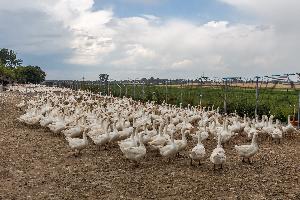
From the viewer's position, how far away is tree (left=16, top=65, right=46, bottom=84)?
9791 centimetres

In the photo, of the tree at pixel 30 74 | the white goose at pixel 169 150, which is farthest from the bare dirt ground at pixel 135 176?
the tree at pixel 30 74

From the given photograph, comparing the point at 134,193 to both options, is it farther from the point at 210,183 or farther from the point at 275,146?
the point at 275,146

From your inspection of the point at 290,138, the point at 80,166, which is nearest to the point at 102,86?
the point at 290,138

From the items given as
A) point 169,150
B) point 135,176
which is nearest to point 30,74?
point 169,150

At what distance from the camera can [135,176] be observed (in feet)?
41.0

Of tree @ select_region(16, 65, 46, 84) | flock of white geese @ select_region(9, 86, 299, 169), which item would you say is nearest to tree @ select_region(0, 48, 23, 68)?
tree @ select_region(16, 65, 46, 84)

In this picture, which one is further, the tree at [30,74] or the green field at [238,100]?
the tree at [30,74]

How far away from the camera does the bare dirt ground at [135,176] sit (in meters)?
11.1

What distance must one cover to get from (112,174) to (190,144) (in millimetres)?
5189

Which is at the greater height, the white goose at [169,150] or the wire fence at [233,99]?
the wire fence at [233,99]

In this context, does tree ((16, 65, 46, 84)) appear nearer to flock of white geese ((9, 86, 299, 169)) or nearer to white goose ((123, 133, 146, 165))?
flock of white geese ((9, 86, 299, 169))

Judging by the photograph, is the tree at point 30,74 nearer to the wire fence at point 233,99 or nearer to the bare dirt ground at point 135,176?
the wire fence at point 233,99

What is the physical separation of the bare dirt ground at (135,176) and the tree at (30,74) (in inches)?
3317

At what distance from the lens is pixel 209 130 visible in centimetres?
1823
